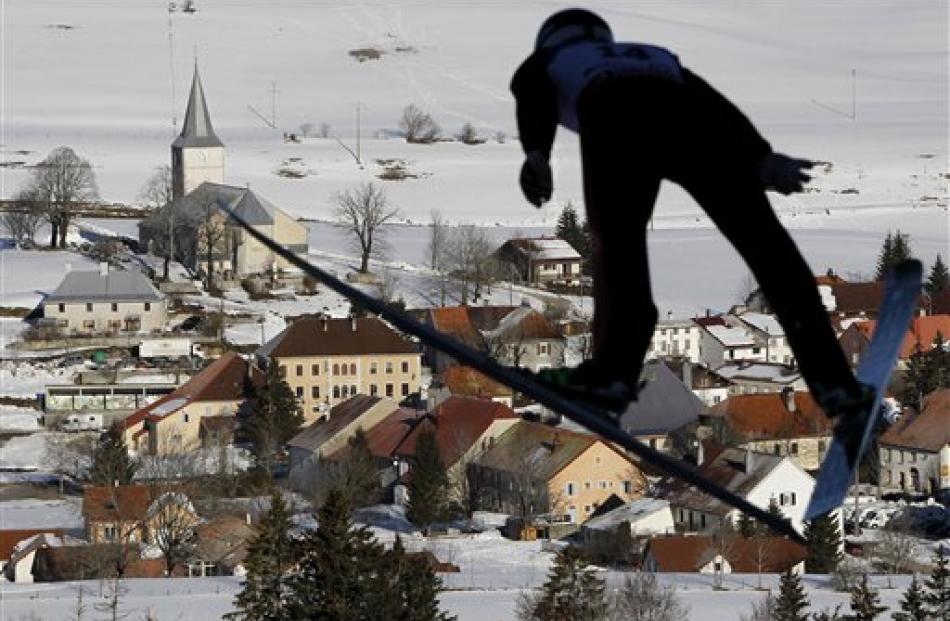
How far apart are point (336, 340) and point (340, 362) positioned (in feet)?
1.36

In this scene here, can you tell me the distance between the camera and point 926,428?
38.2m

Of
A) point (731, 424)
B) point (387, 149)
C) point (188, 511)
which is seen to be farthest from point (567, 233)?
point (387, 149)

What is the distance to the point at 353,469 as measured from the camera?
35.8m

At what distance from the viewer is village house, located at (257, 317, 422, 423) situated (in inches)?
1721

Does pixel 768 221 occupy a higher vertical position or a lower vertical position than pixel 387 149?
lower

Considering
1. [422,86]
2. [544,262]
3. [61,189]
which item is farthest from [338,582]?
[422,86]

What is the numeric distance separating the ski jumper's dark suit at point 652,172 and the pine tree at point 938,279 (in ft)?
167

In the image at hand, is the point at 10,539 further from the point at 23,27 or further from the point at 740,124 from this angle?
the point at 23,27

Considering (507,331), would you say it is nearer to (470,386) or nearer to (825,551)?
(470,386)

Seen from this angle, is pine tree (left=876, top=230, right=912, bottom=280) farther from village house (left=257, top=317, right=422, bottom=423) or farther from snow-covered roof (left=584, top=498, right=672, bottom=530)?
village house (left=257, top=317, right=422, bottom=423)

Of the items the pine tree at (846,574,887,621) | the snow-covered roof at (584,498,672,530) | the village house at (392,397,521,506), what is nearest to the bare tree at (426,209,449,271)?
the village house at (392,397,521,506)

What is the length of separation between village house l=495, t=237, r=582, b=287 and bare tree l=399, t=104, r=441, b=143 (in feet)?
84.0

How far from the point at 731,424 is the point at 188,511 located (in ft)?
35.7

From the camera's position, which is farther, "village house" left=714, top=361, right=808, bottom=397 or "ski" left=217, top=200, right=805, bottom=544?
"village house" left=714, top=361, right=808, bottom=397
